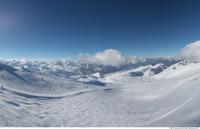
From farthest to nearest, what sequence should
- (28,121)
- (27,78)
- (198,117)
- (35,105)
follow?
(27,78)
(35,105)
(28,121)
(198,117)

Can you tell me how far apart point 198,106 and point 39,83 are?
21.9m

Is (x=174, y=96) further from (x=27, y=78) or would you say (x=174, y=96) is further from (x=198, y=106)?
(x=27, y=78)

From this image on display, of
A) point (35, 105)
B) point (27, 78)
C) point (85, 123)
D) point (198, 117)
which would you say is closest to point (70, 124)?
point (85, 123)

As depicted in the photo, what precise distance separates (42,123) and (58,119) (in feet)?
2.64

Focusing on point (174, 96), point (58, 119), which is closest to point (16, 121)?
point (58, 119)

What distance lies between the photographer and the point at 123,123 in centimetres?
954

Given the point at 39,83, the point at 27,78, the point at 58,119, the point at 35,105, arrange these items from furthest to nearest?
the point at 27,78 < the point at 39,83 < the point at 35,105 < the point at 58,119

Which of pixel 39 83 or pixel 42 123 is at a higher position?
pixel 39 83

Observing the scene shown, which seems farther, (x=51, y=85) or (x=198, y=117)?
(x=51, y=85)

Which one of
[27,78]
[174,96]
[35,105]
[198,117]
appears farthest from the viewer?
[27,78]

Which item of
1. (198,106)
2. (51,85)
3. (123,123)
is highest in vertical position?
(51,85)

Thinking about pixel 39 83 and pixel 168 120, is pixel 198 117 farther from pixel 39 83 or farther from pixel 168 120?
pixel 39 83

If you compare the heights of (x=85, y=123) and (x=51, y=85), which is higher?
(x=51, y=85)

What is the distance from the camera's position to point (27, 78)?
1134 inches
